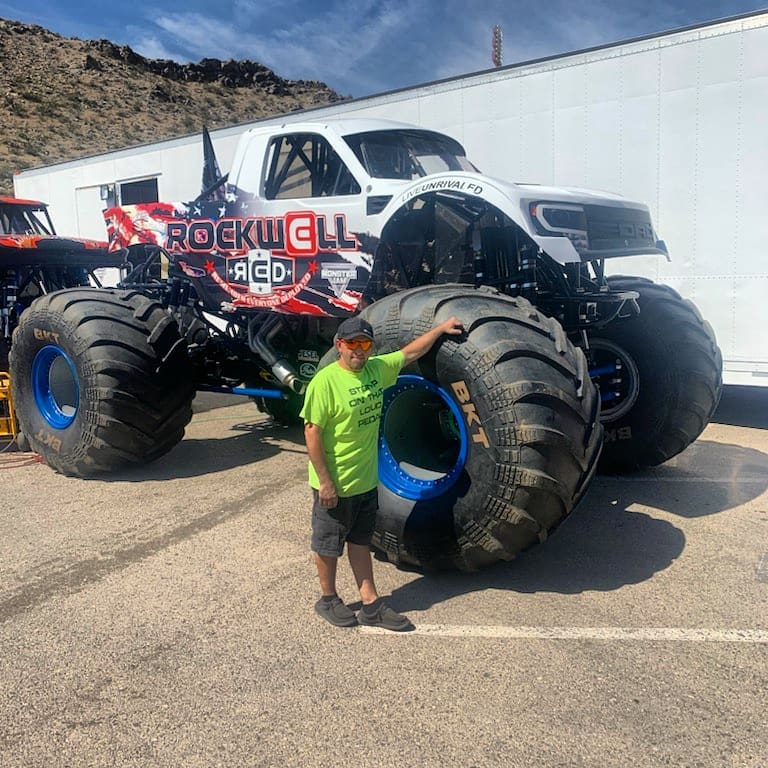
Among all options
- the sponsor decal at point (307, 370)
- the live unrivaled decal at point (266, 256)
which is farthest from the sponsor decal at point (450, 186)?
the sponsor decal at point (307, 370)

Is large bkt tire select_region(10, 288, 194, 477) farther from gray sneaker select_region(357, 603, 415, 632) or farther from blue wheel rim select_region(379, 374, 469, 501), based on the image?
gray sneaker select_region(357, 603, 415, 632)

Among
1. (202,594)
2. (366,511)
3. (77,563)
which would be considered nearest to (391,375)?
(366,511)

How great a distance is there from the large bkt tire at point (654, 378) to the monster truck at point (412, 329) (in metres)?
0.02

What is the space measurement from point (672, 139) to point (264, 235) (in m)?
4.19

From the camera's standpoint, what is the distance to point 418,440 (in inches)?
178

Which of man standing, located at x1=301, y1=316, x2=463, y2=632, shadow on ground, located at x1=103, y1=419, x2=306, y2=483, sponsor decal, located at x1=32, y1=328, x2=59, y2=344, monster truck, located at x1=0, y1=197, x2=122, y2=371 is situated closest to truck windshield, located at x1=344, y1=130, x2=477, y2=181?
man standing, located at x1=301, y1=316, x2=463, y2=632

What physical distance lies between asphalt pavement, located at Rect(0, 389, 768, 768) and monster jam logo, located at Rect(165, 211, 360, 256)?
1861 mm

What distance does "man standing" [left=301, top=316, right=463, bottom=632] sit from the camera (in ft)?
11.2

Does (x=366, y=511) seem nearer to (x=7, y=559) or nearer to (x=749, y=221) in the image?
(x=7, y=559)

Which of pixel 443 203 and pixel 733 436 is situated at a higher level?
pixel 443 203

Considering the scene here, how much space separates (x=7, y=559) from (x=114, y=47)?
66.9 meters

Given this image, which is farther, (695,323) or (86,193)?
(86,193)

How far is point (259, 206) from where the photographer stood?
5.79 meters

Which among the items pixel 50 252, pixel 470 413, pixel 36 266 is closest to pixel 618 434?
pixel 470 413
